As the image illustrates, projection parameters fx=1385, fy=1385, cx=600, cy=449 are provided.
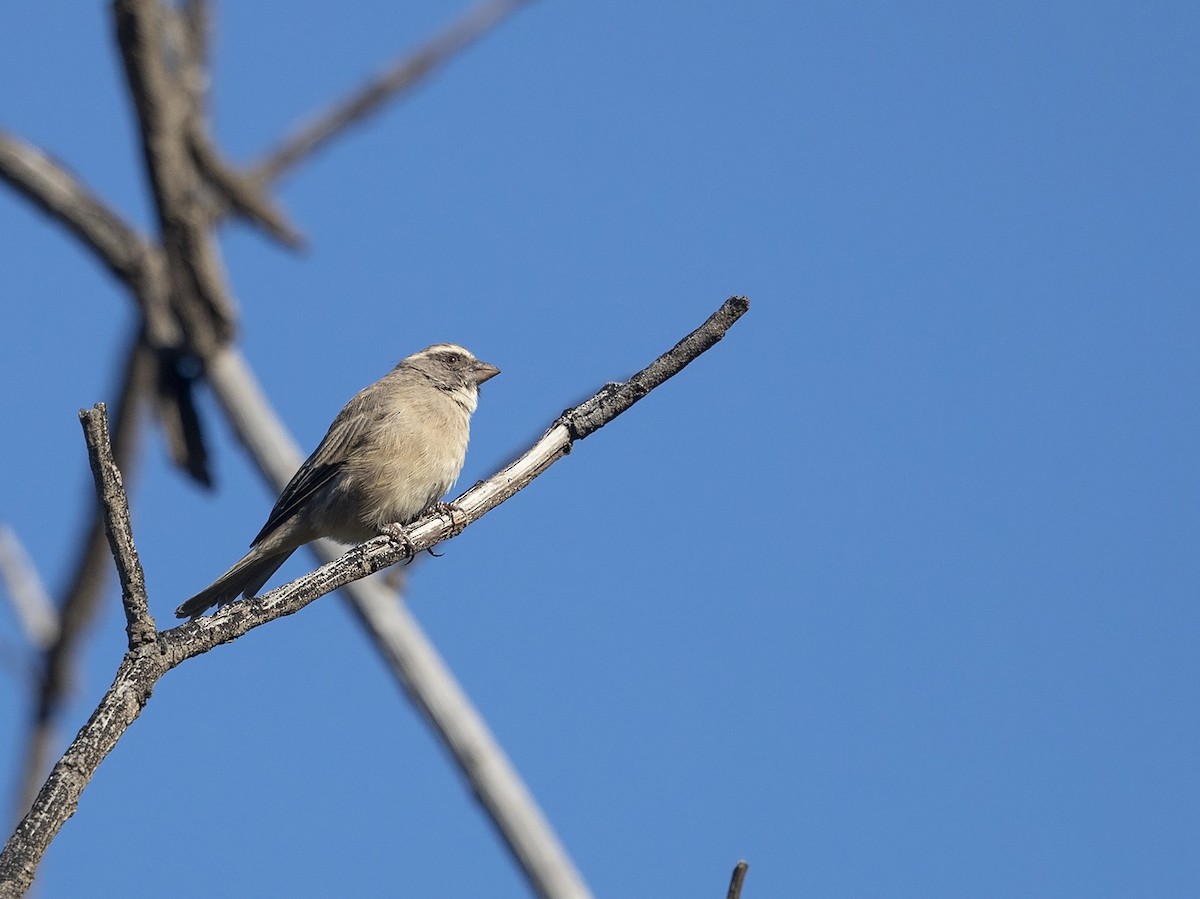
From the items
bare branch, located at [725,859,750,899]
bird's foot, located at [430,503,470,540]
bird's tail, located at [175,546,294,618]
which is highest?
bird's tail, located at [175,546,294,618]

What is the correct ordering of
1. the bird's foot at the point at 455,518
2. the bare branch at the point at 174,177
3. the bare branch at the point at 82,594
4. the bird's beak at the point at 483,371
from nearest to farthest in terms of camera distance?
1. the bird's foot at the point at 455,518
2. the bird's beak at the point at 483,371
3. the bare branch at the point at 174,177
4. the bare branch at the point at 82,594

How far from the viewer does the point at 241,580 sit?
316 inches

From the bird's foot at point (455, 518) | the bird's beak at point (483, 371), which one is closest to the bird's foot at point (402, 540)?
the bird's foot at point (455, 518)

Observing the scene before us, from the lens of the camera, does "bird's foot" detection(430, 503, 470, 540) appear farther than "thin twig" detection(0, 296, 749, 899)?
Yes

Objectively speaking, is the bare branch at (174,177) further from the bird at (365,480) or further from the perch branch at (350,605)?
the bird at (365,480)

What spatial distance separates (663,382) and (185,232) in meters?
6.07

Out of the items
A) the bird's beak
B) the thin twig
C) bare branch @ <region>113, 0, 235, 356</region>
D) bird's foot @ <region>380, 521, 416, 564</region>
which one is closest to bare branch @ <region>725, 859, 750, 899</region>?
the thin twig

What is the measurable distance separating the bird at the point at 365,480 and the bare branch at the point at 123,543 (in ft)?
12.2

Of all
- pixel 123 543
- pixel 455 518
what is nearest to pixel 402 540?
pixel 455 518

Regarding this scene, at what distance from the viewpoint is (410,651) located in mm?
10141

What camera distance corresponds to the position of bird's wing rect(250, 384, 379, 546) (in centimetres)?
829

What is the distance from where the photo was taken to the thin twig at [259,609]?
362 centimetres

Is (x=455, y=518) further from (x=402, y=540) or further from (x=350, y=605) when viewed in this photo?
(x=350, y=605)

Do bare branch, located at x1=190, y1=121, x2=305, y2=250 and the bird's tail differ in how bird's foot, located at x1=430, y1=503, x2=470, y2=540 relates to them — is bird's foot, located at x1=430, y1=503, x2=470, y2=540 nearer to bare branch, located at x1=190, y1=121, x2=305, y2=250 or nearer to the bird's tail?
the bird's tail
